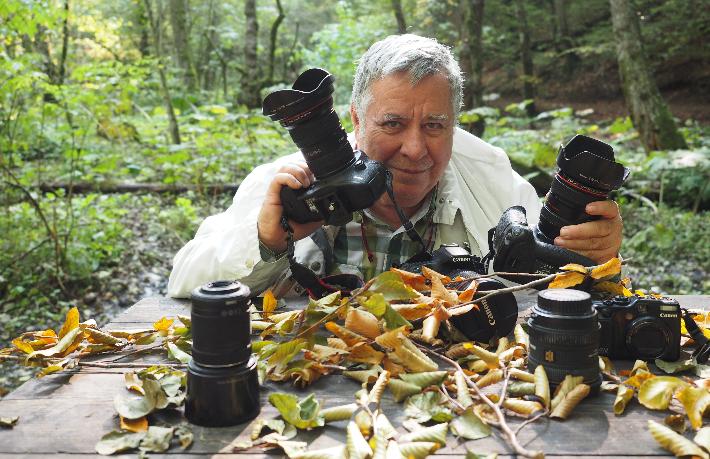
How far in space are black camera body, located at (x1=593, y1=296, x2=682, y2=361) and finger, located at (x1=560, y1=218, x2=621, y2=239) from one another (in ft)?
1.31

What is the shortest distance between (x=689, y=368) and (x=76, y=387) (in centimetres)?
137

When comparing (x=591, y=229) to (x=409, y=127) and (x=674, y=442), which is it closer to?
(x=409, y=127)

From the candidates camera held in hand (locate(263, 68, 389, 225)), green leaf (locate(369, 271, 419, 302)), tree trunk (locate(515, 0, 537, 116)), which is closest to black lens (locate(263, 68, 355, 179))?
camera held in hand (locate(263, 68, 389, 225))

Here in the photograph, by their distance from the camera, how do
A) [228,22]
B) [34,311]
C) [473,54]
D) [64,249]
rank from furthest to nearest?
[228,22], [473,54], [64,249], [34,311]

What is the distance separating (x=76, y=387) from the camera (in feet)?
4.74

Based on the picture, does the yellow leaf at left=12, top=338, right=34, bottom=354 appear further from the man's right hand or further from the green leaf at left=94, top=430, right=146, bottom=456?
the man's right hand

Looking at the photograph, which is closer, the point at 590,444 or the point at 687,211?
the point at 590,444

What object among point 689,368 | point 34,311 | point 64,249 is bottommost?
point 34,311

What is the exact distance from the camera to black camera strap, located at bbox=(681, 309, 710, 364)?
60.8 inches

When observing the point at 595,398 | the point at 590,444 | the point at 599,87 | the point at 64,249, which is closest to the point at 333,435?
the point at 590,444

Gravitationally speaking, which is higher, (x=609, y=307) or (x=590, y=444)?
(x=609, y=307)

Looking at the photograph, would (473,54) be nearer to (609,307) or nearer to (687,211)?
(687,211)

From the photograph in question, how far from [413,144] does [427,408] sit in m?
1.23

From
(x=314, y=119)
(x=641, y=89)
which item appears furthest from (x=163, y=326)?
(x=641, y=89)
